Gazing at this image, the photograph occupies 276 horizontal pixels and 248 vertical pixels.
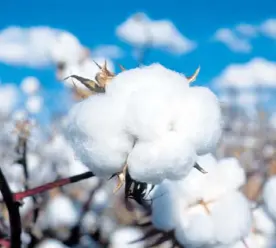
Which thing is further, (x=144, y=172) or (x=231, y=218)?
(x=231, y=218)

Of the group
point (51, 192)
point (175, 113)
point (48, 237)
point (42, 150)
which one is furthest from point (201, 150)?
point (42, 150)

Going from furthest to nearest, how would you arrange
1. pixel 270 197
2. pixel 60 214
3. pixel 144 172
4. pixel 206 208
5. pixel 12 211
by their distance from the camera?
pixel 60 214, pixel 270 197, pixel 206 208, pixel 12 211, pixel 144 172

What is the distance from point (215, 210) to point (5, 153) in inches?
54.2

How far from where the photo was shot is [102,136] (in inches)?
33.7

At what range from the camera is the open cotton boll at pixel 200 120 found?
870 millimetres

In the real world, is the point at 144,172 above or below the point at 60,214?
below

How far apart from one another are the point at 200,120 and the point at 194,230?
48cm

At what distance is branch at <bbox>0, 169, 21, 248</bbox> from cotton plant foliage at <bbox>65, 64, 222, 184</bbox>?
0.13m

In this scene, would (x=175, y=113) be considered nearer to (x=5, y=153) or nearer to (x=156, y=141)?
(x=156, y=141)

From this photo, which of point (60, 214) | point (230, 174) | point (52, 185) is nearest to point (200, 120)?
point (52, 185)

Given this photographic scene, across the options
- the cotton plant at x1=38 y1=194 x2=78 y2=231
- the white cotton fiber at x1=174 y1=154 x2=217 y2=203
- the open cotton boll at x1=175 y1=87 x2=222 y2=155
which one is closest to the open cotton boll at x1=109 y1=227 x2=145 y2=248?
the cotton plant at x1=38 y1=194 x2=78 y2=231

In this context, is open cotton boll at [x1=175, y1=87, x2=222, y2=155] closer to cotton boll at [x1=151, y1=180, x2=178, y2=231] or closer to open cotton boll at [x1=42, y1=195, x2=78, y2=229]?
cotton boll at [x1=151, y1=180, x2=178, y2=231]

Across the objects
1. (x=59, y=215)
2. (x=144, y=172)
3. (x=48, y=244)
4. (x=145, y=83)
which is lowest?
(x=144, y=172)

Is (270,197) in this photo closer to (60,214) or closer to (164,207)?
(164,207)
